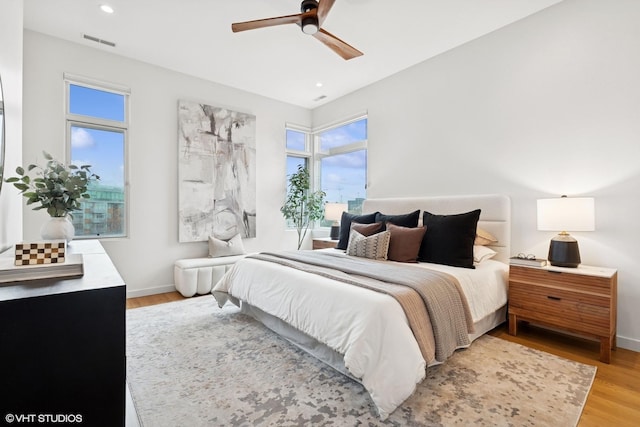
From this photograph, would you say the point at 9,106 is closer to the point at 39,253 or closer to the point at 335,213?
the point at 39,253

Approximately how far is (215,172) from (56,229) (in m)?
2.55

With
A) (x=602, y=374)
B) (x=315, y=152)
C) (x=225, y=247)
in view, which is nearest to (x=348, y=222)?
(x=225, y=247)

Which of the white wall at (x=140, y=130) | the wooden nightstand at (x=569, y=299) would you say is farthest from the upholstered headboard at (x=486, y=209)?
the white wall at (x=140, y=130)

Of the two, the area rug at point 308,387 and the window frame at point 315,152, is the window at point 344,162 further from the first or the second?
the area rug at point 308,387

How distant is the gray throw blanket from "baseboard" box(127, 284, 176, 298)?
2512 mm

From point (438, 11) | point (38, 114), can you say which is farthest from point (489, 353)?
point (38, 114)

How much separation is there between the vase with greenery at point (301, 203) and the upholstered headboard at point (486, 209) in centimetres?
197

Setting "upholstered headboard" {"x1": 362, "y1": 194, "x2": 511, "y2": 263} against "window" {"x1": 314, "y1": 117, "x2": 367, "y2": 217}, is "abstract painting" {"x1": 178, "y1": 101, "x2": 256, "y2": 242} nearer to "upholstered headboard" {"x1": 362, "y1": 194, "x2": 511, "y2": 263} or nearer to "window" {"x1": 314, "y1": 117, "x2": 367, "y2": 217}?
"window" {"x1": 314, "y1": 117, "x2": 367, "y2": 217}

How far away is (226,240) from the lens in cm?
460

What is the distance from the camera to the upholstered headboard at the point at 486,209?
3.09 meters

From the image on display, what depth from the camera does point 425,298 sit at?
1.95m

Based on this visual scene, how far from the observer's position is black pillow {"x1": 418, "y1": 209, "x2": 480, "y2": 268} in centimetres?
273
